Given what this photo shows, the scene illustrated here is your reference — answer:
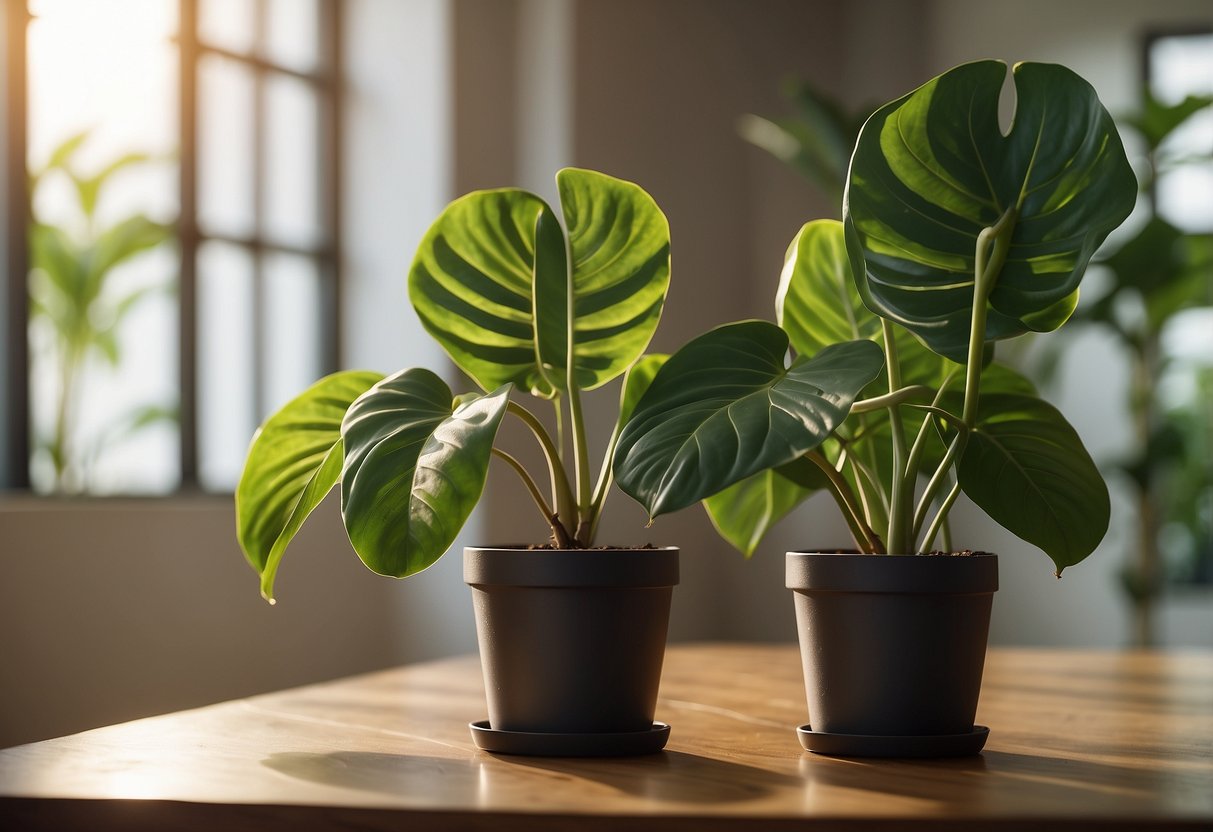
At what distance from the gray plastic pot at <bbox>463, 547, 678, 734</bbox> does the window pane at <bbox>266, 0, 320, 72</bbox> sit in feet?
10.2

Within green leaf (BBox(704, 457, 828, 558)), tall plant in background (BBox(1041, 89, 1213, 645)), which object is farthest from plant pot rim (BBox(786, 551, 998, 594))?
tall plant in background (BBox(1041, 89, 1213, 645))

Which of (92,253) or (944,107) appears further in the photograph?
(92,253)

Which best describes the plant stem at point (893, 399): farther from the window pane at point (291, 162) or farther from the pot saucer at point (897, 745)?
the window pane at point (291, 162)

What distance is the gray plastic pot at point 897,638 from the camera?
0.84 m

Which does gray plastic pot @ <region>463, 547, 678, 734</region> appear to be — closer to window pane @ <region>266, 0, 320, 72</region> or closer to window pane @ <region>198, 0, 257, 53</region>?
window pane @ <region>198, 0, 257, 53</region>

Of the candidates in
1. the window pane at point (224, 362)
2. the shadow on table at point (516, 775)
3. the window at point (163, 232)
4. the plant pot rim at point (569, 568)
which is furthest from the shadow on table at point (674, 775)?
the window pane at point (224, 362)

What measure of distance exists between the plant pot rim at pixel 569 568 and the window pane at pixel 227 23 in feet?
9.51

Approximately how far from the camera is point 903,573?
842 millimetres

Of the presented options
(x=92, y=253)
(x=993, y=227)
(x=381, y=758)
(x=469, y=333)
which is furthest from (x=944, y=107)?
(x=92, y=253)

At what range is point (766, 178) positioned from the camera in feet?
16.8

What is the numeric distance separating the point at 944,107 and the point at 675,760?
0.48 meters

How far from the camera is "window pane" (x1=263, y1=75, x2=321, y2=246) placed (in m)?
3.62

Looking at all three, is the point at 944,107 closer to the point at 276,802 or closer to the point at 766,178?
the point at 276,802

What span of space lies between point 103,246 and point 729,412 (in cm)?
264
